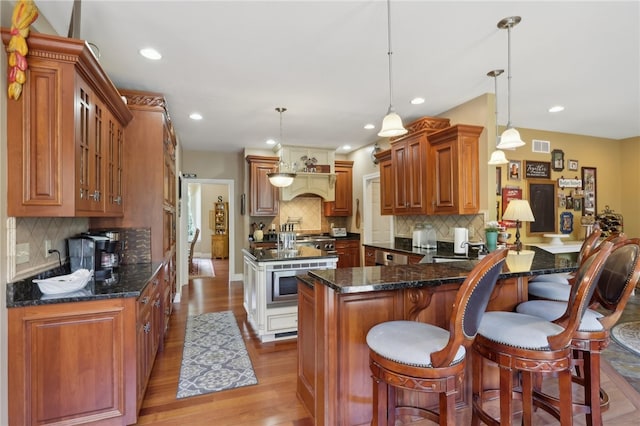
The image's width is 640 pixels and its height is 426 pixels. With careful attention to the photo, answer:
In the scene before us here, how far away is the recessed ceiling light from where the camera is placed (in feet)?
8.53

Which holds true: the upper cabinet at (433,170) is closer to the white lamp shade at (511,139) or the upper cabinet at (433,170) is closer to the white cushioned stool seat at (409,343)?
the white lamp shade at (511,139)

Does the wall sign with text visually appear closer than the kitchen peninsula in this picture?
No

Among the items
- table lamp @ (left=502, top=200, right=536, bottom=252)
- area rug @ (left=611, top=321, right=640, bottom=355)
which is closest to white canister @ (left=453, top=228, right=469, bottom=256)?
table lamp @ (left=502, top=200, right=536, bottom=252)

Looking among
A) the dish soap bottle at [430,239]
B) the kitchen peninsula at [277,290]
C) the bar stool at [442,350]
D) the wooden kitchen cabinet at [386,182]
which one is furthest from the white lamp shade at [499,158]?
the bar stool at [442,350]

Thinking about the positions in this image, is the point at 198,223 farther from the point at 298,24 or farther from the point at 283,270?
the point at 298,24

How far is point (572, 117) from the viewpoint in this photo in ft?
14.8

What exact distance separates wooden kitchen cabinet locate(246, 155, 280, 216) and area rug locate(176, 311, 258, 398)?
101 inches

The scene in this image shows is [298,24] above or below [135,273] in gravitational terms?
above

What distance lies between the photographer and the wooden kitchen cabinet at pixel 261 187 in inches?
243

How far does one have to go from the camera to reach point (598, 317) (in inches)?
69.4

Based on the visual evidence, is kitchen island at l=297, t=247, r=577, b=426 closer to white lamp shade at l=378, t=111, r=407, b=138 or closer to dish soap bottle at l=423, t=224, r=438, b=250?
white lamp shade at l=378, t=111, r=407, b=138

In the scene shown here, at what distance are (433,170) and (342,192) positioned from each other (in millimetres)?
3007

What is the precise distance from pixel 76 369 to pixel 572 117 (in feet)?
20.0

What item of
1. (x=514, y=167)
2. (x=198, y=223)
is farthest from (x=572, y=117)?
(x=198, y=223)
